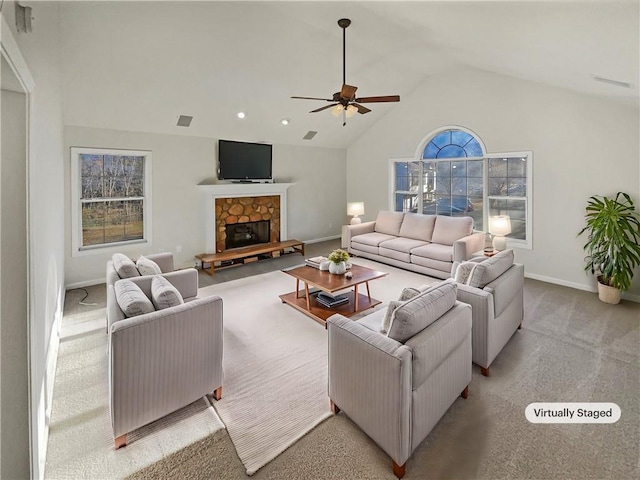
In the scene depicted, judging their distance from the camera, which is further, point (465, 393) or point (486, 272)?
point (486, 272)

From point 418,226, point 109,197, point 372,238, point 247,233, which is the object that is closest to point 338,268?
point 372,238

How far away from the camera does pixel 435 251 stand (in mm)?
5426

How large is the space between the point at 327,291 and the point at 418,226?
10.5 feet

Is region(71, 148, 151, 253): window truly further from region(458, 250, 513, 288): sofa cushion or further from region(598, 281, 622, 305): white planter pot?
region(598, 281, 622, 305): white planter pot

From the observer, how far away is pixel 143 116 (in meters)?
5.09

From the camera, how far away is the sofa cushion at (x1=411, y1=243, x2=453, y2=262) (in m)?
5.27

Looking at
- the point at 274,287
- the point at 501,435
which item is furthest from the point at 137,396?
the point at 274,287

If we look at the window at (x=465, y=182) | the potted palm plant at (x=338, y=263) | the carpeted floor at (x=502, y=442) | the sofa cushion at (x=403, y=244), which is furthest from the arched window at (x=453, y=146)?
the carpeted floor at (x=502, y=442)

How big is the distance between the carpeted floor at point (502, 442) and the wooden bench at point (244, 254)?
12.7 ft

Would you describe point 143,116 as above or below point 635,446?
above

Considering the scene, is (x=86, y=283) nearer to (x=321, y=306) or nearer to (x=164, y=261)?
(x=164, y=261)

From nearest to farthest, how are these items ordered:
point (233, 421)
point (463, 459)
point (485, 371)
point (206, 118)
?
1. point (463, 459)
2. point (233, 421)
3. point (485, 371)
4. point (206, 118)

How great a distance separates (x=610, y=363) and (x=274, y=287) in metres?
3.85

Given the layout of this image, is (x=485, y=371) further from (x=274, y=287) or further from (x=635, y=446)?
(x=274, y=287)
